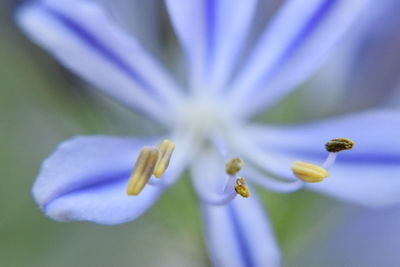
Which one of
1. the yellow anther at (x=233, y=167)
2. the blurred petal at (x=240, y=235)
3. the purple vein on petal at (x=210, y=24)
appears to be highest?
the purple vein on petal at (x=210, y=24)

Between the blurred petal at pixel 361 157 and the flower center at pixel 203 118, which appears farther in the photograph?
the flower center at pixel 203 118

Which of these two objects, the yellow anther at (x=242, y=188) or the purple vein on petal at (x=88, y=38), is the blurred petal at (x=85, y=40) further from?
the yellow anther at (x=242, y=188)

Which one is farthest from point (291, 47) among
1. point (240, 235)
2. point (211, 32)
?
point (240, 235)

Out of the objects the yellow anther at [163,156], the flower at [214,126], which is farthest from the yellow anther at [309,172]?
the yellow anther at [163,156]

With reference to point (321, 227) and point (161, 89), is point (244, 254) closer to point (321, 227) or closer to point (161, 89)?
point (161, 89)

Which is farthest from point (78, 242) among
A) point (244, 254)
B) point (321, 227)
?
point (244, 254)

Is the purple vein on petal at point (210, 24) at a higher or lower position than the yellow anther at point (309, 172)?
higher
